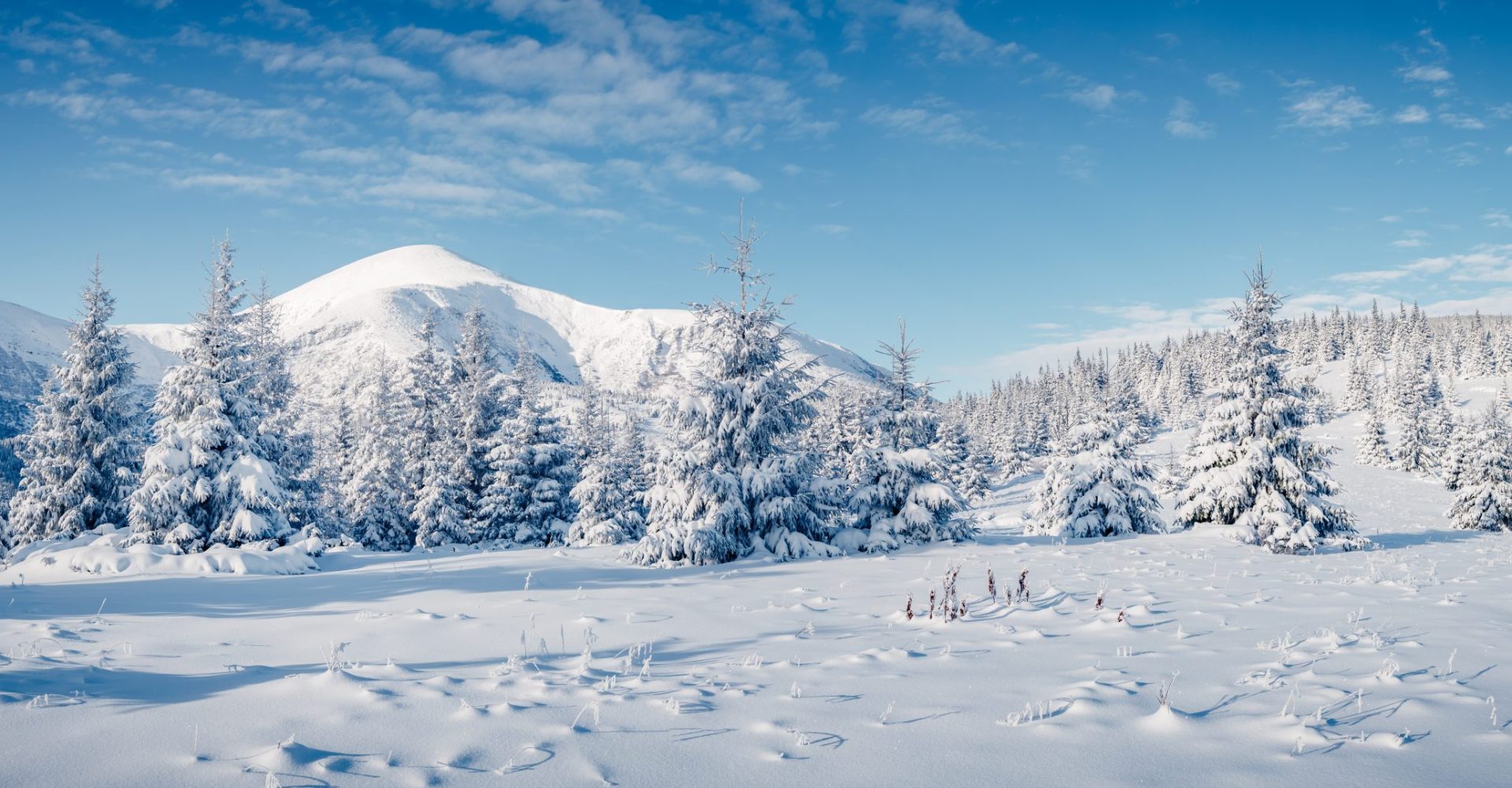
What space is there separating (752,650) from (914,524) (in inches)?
529

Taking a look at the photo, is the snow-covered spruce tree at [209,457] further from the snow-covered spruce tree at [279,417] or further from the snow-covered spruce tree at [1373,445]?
the snow-covered spruce tree at [1373,445]

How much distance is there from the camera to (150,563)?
1503 cm

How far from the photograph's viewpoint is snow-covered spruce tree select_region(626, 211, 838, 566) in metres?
17.3

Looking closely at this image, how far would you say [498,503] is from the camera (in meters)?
29.7

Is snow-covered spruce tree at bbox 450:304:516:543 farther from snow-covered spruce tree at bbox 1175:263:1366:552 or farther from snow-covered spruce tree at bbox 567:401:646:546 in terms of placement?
snow-covered spruce tree at bbox 1175:263:1366:552

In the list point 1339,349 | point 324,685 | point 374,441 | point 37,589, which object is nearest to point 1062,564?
point 324,685

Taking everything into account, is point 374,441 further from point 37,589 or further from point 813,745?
point 813,745

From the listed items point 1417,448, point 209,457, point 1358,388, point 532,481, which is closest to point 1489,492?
point 1417,448

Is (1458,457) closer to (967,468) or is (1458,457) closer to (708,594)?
(967,468)

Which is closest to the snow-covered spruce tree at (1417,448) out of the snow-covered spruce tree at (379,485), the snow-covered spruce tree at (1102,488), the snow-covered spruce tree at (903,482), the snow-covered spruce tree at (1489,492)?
the snow-covered spruce tree at (1489,492)

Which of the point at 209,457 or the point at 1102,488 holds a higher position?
the point at 209,457

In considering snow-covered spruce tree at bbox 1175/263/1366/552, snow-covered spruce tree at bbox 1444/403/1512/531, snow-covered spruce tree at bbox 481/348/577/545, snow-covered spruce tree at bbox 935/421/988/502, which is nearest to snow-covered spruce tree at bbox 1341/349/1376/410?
snow-covered spruce tree at bbox 935/421/988/502

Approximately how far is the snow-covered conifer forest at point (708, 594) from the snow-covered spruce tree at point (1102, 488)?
0.16m

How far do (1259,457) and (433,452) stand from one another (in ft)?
103
